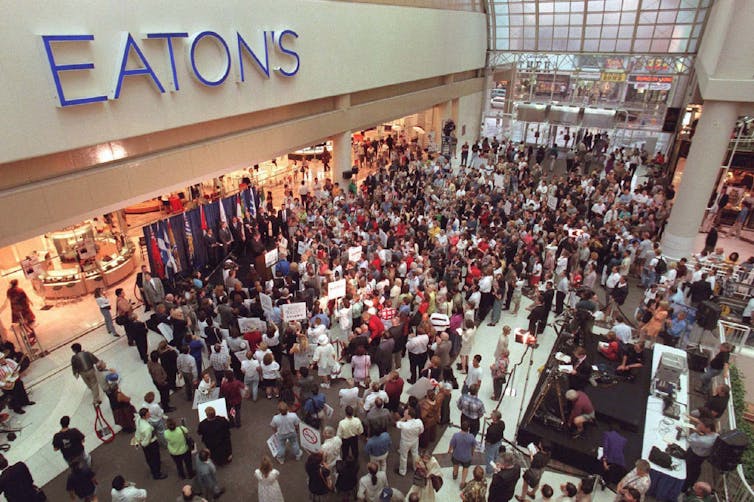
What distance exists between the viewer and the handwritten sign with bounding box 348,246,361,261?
13000mm

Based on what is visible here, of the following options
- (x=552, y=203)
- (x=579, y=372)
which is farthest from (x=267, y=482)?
(x=552, y=203)

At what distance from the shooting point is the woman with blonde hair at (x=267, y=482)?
6582 mm

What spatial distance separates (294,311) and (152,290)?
15.9 ft

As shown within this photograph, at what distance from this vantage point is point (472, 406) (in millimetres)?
8039

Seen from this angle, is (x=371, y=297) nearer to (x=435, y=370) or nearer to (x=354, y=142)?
(x=435, y=370)

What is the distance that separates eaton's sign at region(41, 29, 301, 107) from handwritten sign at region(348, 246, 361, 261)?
Answer: 20.8 feet

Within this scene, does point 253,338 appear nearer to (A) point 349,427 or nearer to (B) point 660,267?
(A) point 349,427

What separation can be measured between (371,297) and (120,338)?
683cm

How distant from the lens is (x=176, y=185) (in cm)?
1398

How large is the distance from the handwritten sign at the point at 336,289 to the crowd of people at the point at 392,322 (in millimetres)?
244

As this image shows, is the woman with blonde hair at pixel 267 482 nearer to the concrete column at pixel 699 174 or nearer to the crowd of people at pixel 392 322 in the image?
the crowd of people at pixel 392 322

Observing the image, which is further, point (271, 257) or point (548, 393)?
point (271, 257)

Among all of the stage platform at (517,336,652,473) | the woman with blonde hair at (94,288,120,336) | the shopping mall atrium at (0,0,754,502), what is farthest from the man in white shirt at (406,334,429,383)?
the woman with blonde hair at (94,288,120,336)

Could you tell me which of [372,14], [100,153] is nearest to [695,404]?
[100,153]
